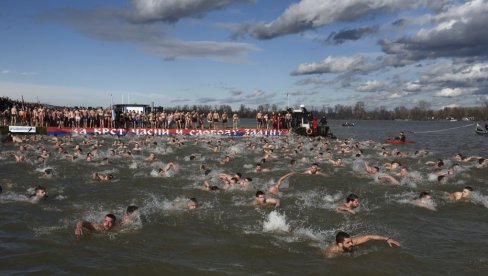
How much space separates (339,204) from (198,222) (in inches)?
172

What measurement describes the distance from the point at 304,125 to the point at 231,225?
28.4 m

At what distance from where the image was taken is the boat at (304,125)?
1499 inches

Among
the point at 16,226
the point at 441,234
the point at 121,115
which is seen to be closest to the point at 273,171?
the point at 441,234

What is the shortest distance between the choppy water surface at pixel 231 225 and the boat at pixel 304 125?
18771 millimetres

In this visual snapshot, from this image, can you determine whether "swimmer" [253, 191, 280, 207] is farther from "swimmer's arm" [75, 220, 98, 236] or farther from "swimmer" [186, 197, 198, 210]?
"swimmer's arm" [75, 220, 98, 236]

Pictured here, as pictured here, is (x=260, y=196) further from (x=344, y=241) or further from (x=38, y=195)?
(x=38, y=195)

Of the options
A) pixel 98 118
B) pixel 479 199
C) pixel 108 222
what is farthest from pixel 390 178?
pixel 98 118

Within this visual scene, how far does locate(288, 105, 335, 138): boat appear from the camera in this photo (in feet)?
125

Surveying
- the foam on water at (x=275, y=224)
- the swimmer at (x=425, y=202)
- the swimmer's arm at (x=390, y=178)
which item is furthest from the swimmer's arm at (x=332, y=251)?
the swimmer's arm at (x=390, y=178)

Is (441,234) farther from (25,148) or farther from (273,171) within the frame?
(25,148)

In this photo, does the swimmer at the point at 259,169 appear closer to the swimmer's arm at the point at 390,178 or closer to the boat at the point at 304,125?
the swimmer's arm at the point at 390,178

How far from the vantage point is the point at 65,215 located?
11.3m

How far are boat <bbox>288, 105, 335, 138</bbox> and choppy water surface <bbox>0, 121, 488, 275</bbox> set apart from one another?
1877cm

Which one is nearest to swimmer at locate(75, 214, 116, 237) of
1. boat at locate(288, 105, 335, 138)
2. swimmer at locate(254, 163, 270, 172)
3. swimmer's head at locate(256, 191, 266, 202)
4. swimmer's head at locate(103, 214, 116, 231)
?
swimmer's head at locate(103, 214, 116, 231)
